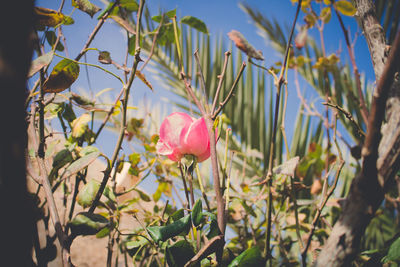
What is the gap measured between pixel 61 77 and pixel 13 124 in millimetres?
336

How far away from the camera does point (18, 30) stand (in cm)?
12

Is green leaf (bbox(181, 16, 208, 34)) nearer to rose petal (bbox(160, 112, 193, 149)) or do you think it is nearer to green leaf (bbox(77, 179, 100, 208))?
rose petal (bbox(160, 112, 193, 149))

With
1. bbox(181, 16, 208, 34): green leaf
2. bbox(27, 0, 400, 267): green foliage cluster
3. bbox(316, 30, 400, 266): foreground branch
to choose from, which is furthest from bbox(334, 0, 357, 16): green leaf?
bbox(316, 30, 400, 266): foreground branch

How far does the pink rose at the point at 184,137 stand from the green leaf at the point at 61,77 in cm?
18

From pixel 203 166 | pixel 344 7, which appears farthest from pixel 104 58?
pixel 203 166

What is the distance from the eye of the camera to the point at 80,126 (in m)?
0.62

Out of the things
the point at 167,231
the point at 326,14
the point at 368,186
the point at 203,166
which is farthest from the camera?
the point at 203,166

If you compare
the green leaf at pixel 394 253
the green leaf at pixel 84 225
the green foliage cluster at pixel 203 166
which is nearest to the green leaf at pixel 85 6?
the green foliage cluster at pixel 203 166

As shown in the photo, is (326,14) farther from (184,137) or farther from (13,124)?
(13,124)

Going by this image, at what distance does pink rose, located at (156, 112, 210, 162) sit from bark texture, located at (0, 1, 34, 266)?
0.32 m

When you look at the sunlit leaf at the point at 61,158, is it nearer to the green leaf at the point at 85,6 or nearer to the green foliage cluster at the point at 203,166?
the green foliage cluster at the point at 203,166

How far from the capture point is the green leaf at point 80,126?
61 cm

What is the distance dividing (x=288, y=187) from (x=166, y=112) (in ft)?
4.70

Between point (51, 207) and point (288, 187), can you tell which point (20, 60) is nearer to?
point (51, 207)
